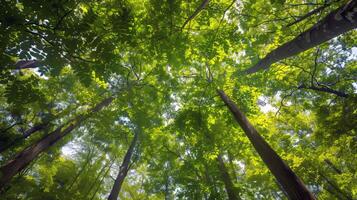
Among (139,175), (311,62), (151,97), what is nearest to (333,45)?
(311,62)

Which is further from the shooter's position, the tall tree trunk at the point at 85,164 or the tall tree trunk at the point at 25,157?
the tall tree trunk at the point at 85,164

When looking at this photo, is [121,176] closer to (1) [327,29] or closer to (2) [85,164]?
(2) [85,164]

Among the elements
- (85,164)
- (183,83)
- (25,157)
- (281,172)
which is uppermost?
(183,83)

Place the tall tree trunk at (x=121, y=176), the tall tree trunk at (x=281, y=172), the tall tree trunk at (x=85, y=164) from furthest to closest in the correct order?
1. the tall tree trunk at (x=85, y=164)
2. the tall tree trunk at (x=121, y=176)
3. the tall tree trunk at (x=281, y=172)

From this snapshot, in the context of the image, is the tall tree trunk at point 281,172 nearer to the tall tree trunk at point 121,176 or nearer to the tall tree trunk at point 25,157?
the tall tree trunk at point 25,157

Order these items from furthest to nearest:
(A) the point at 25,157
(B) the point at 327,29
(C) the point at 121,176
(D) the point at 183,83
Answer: (C) the point at 121,176 → (D) the point at 183,83 → (A) the point at 25,157 → (B) the point at 327,29

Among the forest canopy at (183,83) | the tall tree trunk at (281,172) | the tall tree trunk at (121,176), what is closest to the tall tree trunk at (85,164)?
the forest canopy at (183,83)

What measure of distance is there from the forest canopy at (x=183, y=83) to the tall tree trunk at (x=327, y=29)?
0.03 m

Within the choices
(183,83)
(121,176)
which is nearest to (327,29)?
(183,83)

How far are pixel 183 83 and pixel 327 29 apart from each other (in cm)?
678

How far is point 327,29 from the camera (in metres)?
3.86

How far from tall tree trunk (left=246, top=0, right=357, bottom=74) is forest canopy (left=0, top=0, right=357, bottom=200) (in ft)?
0.09

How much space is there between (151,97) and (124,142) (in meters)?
4.76

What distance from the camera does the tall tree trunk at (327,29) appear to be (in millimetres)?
3203
